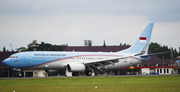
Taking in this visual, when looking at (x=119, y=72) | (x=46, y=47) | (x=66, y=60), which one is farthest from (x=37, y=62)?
(x=46, y=47)

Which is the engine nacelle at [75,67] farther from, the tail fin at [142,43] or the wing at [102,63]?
the tail fin at [142,43]

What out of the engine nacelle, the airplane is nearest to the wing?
the airplane

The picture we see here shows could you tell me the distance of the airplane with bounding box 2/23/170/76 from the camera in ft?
165

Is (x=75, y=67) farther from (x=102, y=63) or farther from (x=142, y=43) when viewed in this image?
(x=142, y=43)

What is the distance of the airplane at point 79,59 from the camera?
50.2 metres

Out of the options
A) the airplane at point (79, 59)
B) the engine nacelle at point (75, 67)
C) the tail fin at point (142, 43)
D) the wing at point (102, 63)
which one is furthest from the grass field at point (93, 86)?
the tail fin at point (142, 43)

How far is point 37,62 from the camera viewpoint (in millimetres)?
50406

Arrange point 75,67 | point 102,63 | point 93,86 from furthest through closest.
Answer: point 102,63
point 75,67
point 93,86

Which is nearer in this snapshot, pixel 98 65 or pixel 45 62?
pixel 45 62

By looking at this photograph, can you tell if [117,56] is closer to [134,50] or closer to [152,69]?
[134,50]

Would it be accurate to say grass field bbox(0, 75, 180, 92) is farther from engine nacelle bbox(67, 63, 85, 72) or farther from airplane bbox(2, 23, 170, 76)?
engine nacelle bbox(67, 63, 85, 72)

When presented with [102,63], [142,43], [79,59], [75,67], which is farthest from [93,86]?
[142,43]

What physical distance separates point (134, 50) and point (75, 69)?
50.5 ft

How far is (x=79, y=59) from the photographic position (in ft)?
178
